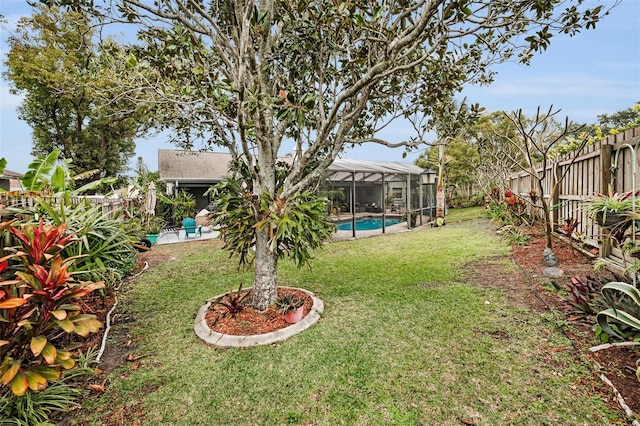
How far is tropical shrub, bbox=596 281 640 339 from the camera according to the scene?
2.59 meters

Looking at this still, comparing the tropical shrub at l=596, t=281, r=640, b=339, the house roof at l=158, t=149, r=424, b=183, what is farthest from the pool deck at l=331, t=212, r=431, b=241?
the tropical shrub at l=596, t=281, r=640, b=339

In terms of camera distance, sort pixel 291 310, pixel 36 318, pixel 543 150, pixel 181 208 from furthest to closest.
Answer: pixel 181 208 < pixel 543 150 < pixel 291 310 < pixel 36 318

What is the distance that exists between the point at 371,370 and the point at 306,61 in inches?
173

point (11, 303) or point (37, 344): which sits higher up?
point (11, 303)

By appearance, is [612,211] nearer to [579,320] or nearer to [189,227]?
[579,320]

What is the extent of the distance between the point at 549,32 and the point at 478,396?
4.74 m

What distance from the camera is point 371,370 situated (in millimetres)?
2861

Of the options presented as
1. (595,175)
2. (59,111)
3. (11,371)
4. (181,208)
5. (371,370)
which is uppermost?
(59,111)

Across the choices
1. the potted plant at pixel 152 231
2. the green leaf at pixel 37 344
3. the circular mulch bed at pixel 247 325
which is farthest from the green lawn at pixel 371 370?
the potted plant at pixel 152 231

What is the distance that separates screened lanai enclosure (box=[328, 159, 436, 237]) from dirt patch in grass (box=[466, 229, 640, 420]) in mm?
5871

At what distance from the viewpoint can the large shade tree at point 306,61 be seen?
335 centimetres

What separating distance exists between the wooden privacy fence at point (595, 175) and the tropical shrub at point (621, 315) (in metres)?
1.27

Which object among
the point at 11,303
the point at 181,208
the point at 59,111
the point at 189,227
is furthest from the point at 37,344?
the point at 59,111

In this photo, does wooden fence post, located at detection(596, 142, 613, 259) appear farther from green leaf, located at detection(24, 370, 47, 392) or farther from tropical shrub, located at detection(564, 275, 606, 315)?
green leaf, located at detection(24, 370, 47, 392)
